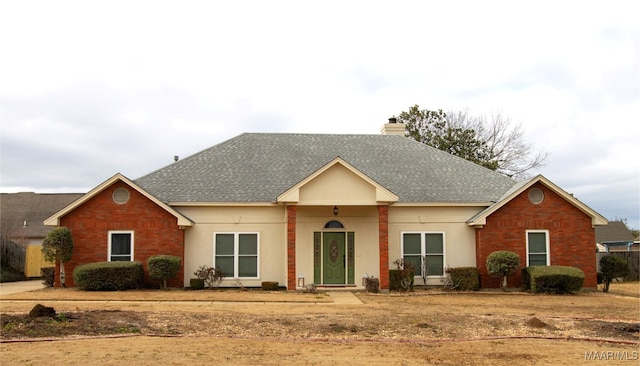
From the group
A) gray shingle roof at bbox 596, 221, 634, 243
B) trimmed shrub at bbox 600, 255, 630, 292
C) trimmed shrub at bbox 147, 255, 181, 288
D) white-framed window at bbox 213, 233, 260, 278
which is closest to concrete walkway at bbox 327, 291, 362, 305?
white-framed window at bbox 213, 233, 260, 278

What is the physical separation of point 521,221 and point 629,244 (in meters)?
22.7

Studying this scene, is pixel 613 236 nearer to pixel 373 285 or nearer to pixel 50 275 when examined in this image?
pixel 373 285

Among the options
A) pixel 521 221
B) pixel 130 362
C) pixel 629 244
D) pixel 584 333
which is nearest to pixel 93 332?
pixel 130 362

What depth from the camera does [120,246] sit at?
2405 cm

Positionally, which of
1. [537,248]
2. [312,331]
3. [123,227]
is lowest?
[312,331]

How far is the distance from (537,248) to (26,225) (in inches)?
1263

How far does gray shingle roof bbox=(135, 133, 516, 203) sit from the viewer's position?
2538 centimetres

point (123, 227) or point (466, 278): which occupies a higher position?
point (123, 227)

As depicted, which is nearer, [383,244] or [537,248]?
[383,244]

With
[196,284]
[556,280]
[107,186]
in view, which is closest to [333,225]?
[196,284]

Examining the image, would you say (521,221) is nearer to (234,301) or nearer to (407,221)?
(407,221)

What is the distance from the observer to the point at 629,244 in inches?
1687

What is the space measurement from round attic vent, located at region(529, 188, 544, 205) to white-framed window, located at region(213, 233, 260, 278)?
11.2 meters

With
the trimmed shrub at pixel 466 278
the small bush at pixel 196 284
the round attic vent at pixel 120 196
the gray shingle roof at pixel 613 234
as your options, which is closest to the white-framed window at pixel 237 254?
the small bush at pixel 196 284
